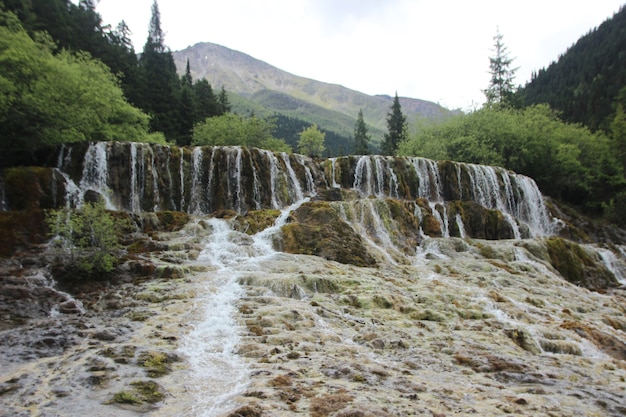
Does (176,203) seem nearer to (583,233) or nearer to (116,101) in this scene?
(116,101)

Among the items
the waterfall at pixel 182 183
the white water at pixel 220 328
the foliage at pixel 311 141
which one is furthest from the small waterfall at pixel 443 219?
the foliage at pixel 311 141

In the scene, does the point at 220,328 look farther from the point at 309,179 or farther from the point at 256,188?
the point at 309,179

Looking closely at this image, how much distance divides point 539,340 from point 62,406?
10251 mm

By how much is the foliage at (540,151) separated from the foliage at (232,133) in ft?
66.9

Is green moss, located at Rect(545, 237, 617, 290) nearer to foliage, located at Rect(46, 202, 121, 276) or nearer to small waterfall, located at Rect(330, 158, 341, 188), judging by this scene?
small waterfall, located at Rect(330, 158, 341, 188)

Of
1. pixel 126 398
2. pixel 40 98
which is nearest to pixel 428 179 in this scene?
pixel 40 98

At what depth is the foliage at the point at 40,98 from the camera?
19.7 meters

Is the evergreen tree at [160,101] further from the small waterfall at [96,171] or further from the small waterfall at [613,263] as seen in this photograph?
the small waterfall at [613,263]

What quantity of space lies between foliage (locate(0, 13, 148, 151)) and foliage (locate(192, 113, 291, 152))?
1765cm

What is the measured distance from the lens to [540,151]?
39844 millimetres

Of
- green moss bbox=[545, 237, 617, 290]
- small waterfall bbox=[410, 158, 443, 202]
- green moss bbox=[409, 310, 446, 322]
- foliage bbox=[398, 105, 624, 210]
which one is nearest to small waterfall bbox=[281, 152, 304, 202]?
small waterfall bbox=[410, 158, 443, 202]

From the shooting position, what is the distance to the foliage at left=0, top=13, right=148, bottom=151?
19688mm

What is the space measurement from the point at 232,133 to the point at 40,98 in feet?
84.8

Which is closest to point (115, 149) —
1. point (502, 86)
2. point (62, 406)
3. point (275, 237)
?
point (275, 237)
